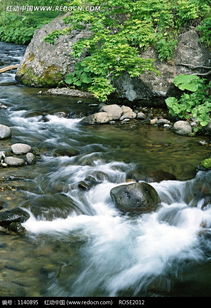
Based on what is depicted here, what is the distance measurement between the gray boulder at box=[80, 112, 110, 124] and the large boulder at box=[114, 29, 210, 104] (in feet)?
4.81

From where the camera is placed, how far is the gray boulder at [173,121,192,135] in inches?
363

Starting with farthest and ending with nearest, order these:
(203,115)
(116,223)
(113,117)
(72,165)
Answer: (113,117), (203,115), (72,165), (116,223)

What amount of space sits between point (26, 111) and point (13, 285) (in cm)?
766

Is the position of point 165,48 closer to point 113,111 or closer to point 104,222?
point 113,111

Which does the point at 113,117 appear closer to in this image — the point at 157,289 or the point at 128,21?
the point at 128,21

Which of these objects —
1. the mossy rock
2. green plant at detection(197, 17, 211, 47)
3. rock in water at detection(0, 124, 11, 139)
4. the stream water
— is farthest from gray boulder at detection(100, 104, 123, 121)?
the mossy rock

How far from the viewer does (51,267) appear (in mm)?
4477

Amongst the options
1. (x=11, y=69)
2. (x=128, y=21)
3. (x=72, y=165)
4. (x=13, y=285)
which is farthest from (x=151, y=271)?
(x=11, y=69)

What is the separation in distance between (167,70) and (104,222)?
6.46 metres

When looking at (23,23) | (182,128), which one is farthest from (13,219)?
(23,23)

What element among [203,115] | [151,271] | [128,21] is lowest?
[151,271]

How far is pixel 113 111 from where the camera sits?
34.0 feet

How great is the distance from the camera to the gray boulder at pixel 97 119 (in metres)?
10.1

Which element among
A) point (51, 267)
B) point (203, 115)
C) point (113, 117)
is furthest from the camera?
point (113, 117)
